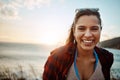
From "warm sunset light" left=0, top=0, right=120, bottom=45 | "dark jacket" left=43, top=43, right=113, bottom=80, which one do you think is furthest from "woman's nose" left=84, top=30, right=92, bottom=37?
"warm sunset light" left=0, top=0, right=120, bottom=45

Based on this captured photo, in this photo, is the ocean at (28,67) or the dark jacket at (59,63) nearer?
the dark jacket at (59,63)

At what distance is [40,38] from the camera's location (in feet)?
8.23

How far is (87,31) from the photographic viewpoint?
1.58 metres

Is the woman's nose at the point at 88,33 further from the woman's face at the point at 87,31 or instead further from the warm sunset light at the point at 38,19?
the warm sunset light at the point at 38,19

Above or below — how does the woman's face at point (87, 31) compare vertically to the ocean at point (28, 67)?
above

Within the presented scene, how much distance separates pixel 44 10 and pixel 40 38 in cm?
33

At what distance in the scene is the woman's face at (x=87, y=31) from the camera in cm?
158

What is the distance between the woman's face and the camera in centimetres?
158

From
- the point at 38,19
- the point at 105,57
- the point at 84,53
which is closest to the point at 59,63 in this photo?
the point at 84,53

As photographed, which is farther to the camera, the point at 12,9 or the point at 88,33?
the point at 12,9

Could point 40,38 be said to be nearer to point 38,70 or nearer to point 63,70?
point 38,70

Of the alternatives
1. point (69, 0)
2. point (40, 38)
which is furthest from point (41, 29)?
point (69, 0)

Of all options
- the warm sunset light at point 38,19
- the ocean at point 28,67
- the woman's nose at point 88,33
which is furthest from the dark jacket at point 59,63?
the ocean at point 28,67

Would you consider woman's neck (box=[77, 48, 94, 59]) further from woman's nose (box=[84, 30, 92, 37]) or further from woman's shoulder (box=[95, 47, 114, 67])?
woman's nose (box=[84, 30, 92, 37])
